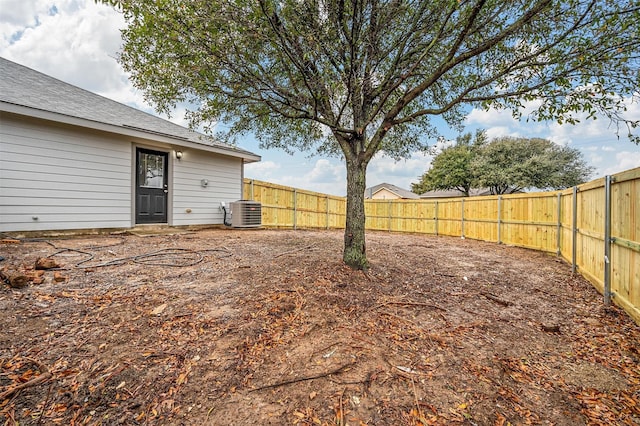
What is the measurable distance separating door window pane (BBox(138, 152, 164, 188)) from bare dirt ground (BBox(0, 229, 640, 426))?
362 cm

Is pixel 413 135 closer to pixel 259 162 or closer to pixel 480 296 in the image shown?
pixel 480 296

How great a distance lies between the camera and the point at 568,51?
3383 mm

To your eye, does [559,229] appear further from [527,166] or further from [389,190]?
[389,190]

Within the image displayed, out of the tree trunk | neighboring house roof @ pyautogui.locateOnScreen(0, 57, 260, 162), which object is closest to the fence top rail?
neighboring house roof @ pyautogui.locateOnScreen(0, 57, 260, 162)

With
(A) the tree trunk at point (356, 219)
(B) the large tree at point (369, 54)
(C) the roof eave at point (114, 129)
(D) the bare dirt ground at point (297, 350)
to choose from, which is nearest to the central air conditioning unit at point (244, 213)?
(C) the roof eave at point (114, 129)

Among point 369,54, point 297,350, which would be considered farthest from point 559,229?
point 297,350

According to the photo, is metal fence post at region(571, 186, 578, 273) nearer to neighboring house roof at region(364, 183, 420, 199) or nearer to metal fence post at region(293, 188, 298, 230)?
metal fence post at region(293, 188, 298, 230)

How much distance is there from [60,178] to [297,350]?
22.5 feet

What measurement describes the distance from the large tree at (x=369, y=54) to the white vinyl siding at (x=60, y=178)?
2901 millimetres

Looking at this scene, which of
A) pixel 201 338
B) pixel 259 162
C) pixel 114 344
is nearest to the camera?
pixel 114 344

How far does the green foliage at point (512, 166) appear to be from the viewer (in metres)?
20.8

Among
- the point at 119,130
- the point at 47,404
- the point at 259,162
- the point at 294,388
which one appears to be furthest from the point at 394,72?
the point at 259,162

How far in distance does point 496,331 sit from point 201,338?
291cm

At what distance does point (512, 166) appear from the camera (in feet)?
71.1
